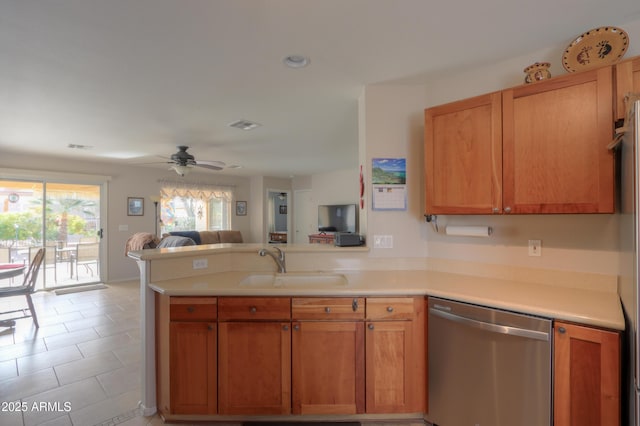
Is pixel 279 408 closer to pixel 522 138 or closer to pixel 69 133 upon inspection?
pixel 522 138

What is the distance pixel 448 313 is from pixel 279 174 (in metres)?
6.85

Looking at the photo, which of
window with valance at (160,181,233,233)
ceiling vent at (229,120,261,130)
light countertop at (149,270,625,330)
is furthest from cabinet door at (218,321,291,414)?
window with valance at (160,181,233,233)

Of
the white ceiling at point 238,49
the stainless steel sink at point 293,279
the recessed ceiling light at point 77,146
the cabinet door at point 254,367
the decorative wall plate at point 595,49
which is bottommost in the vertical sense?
the cabinet door at point 254,367

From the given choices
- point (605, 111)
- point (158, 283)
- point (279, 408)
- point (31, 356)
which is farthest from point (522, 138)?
point (31, 356)

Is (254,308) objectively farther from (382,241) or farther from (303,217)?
(303,217)

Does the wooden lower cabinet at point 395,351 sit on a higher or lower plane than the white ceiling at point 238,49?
lower

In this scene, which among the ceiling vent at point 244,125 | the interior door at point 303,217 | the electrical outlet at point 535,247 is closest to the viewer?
the electrical outlet at point 535,247

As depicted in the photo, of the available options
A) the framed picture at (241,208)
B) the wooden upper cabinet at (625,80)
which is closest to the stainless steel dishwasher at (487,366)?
the wooden upper cabinet at (625,80)

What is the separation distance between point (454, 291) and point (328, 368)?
91 centimetres

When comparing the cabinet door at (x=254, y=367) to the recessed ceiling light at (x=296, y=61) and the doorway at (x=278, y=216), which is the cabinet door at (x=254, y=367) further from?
the doorway at (x=278, y=216)

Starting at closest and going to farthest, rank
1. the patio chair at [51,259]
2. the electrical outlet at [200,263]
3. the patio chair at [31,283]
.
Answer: the electrical outlet at [200,263] < the patio chair at [31,283] < the patio chair at [51,259]

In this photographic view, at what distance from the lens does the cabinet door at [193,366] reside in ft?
6.04

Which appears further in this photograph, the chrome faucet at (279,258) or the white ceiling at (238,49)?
the chrome faucet at (279,258)

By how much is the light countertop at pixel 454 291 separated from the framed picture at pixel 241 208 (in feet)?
20.4
